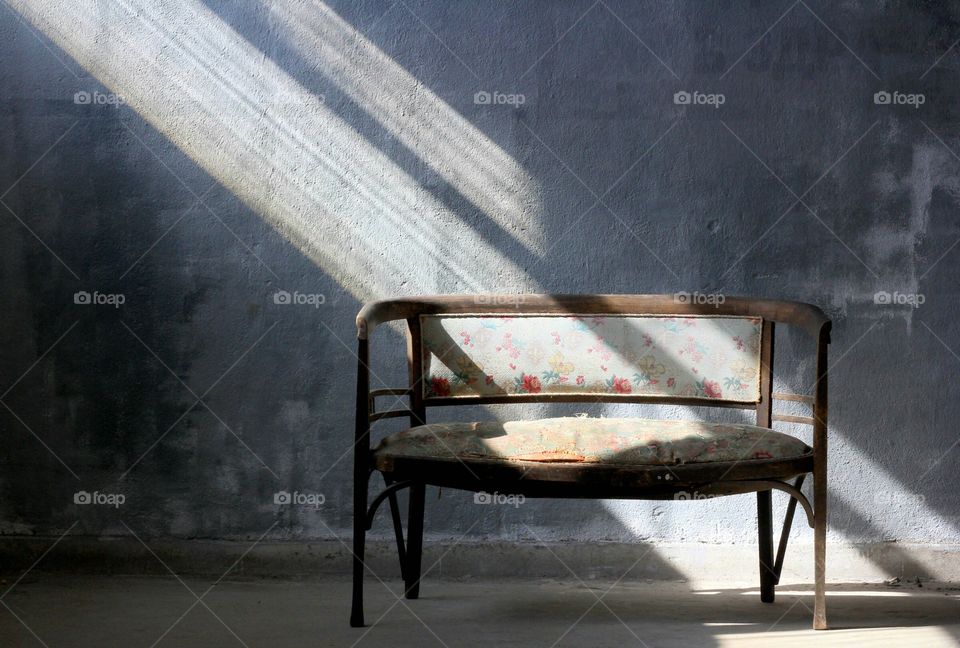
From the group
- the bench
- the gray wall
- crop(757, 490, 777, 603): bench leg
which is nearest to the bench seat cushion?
the bench

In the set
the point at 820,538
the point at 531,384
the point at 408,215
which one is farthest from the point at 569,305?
the point at 820,538

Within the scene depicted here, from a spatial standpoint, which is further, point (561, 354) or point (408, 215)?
point (408, 215)

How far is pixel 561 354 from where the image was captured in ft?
10.0

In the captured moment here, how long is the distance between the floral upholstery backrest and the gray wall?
10.0 inches

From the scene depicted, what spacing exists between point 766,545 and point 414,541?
1.10 meters

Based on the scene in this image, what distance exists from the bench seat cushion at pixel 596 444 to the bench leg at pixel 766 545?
36 centimetres

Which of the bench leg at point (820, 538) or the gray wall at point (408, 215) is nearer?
the bench leg at point (820, 538)

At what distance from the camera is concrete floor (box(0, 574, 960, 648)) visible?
103 inches

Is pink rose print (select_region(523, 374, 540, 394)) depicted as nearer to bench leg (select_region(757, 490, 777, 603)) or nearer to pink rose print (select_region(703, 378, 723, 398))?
pink rose print (select_region(703, 378, 723, 398))

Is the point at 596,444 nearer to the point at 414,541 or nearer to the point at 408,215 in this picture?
the point at 414,541

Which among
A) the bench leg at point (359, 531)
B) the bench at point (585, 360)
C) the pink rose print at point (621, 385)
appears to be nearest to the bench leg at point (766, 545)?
the bench at point (585, 360)

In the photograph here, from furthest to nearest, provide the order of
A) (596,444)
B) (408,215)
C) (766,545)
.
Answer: (408,215), (766,545), (596,444)

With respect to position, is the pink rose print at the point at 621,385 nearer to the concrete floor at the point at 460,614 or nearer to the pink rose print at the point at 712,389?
the pink rose print at the point at 712,389

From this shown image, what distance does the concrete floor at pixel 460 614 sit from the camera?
2.60 m
